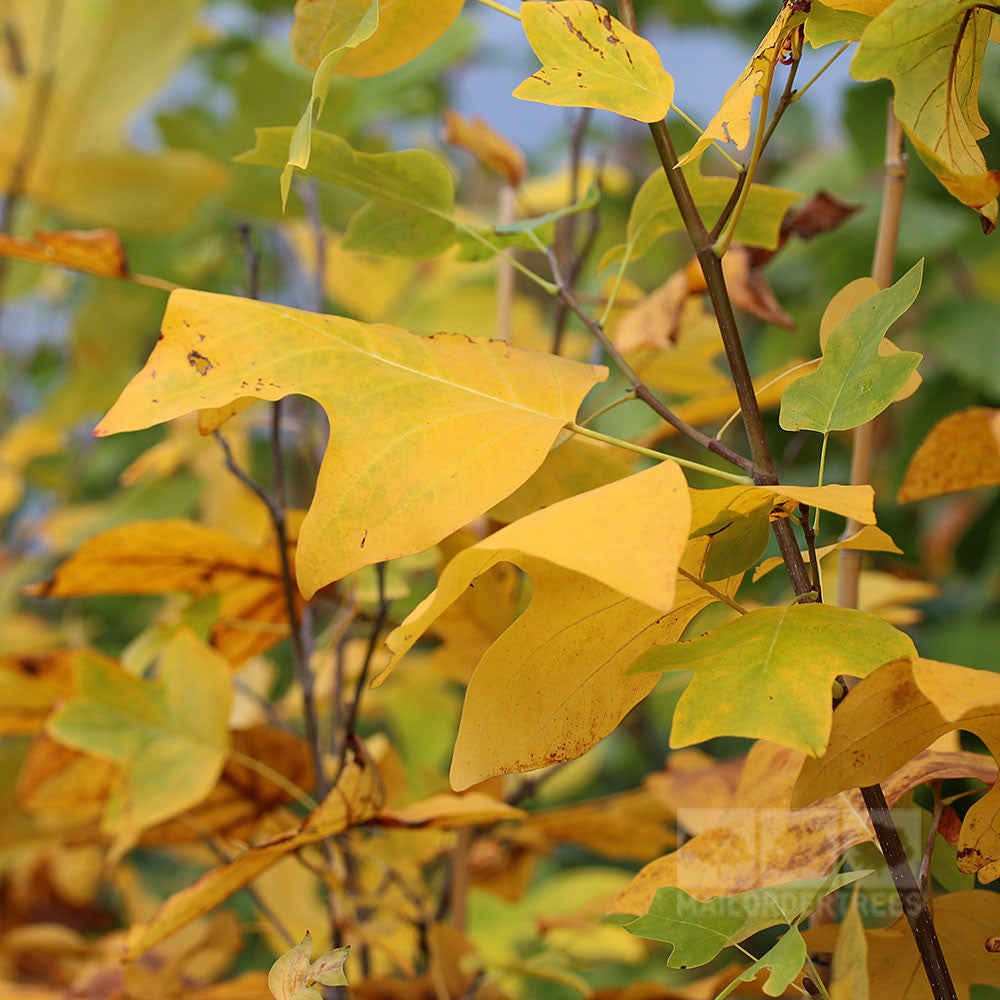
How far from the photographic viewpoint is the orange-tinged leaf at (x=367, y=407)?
21cm

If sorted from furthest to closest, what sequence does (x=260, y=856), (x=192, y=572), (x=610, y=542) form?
(x=192, y=572) < (x=260, y=856) < (x=610, y=542)

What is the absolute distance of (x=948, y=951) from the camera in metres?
0.25

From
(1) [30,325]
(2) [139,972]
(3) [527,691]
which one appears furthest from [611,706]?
(1) [30,325]

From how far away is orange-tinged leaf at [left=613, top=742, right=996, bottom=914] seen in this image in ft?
0.80

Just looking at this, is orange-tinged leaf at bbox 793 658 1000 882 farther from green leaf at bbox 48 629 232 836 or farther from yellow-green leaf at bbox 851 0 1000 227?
green leaf at bbox 48 629 232 836

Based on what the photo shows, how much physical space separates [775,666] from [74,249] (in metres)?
0.27

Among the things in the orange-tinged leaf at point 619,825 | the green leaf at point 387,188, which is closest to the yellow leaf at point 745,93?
the green leaf at point 387,188

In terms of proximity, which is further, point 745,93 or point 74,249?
point 74,249

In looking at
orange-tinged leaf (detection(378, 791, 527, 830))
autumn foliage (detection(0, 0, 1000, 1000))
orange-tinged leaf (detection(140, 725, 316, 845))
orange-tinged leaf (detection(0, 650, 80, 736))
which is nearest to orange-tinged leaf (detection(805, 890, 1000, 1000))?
autumn foliage (detection(0, 0, 1000, 1000))

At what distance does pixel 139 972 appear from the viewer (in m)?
0.38

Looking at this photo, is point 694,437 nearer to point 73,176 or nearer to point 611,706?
point 611,706

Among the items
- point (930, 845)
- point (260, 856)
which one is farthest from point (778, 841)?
point (260, 856)

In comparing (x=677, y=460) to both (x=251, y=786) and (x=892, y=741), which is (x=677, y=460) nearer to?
(x=892, y=741)

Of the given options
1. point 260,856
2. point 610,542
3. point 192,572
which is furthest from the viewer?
point 192,572
